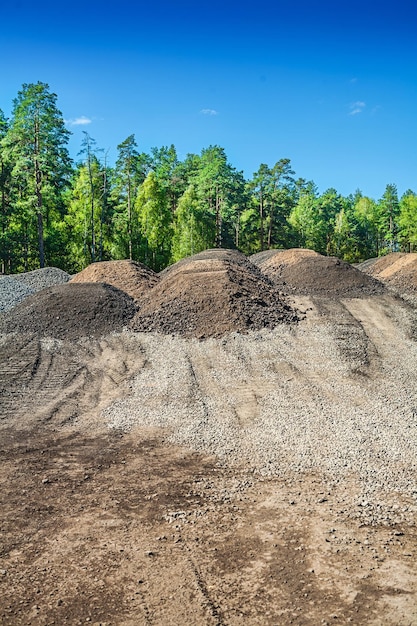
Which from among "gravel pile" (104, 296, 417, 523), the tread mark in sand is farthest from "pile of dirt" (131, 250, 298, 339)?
the tread mark in sand

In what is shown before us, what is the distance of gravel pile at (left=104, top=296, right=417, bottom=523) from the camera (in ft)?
28.6

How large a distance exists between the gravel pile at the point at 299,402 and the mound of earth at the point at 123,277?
582 cm

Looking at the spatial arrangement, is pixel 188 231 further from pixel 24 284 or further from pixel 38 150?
pixel 24 284

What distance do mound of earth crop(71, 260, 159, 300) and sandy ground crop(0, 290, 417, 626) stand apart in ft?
32.8

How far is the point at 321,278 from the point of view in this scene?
25312 millimetres

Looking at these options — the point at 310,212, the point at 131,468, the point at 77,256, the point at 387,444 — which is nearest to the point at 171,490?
the point at 131,468

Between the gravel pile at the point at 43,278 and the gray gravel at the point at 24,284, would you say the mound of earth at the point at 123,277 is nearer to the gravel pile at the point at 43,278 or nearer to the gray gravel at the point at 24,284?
the gravel pile at the point at 43,278

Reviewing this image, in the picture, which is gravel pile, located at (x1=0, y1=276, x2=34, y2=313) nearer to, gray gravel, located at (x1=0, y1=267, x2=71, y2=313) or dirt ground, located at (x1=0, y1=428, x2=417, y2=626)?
gray gravel, located at (x1=0, y1=267, x2=71, y2=313)

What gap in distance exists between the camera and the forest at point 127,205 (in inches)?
1218

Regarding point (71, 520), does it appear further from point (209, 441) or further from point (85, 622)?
point (209, 441)

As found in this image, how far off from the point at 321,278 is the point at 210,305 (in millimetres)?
8976

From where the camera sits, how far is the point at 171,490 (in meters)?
7.99

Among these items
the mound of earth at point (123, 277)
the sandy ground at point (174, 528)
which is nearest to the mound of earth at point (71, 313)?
the mound of earth at point (123, 277)

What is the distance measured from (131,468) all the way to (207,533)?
2580 millimetres
